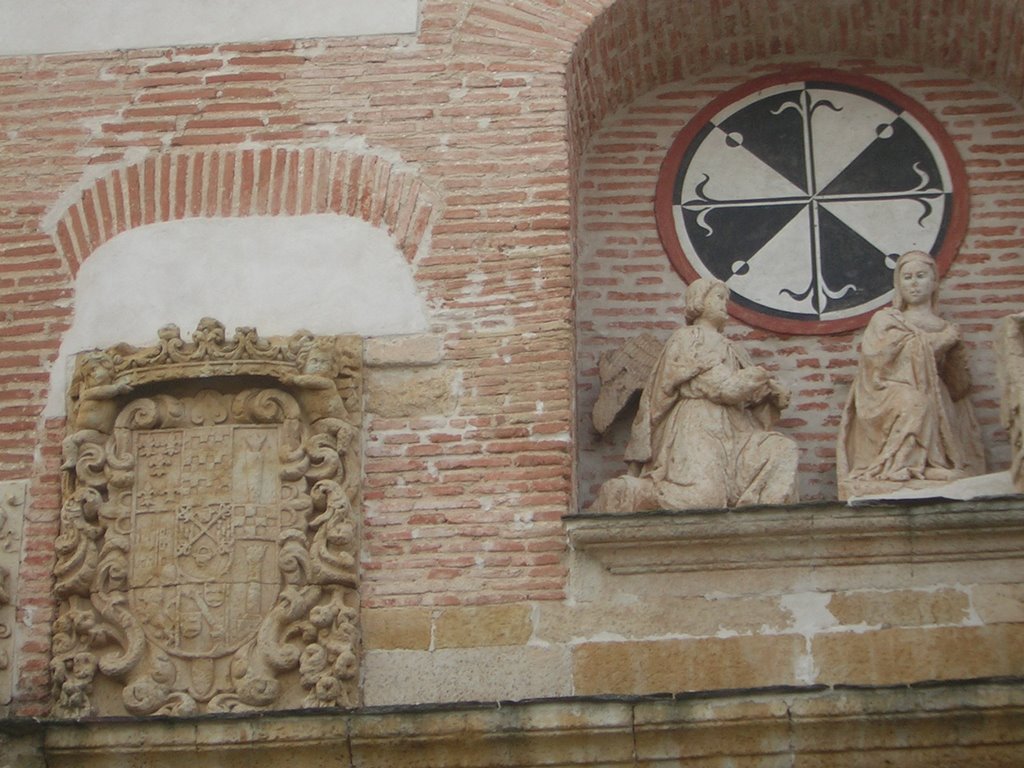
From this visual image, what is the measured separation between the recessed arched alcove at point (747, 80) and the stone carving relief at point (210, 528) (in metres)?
1.23

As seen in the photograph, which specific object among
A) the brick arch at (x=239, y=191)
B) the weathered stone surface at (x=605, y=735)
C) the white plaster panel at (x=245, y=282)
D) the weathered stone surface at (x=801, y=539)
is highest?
the brick arch at (x=239, y=191)

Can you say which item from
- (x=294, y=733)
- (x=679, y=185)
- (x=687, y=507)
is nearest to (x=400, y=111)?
(x=679, y=185)

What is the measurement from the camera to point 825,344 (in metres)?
11.6

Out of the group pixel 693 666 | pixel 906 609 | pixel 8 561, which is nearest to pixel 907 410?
pixel 906 609

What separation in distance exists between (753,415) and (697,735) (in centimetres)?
175

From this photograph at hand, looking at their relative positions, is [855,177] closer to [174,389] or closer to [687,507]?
[687,507]

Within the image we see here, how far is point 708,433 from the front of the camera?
10.9 m

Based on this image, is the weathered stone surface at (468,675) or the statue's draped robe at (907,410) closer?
the weathered stone surface at (468,675)

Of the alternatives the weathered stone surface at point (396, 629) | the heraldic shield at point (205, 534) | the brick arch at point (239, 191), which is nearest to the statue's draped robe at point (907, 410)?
the weathered stone surface at point (396, 629)

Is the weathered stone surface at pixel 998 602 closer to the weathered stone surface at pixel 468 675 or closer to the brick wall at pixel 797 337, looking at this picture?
the brick wall at pixel 797 337

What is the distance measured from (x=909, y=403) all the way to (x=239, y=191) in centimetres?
290

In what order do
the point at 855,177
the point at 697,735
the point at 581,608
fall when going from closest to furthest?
the point at 697,735, the point at 581,608, the point at 855,177

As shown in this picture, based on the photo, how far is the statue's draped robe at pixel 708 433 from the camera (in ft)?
35.1

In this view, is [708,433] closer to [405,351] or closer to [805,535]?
[805,535]
